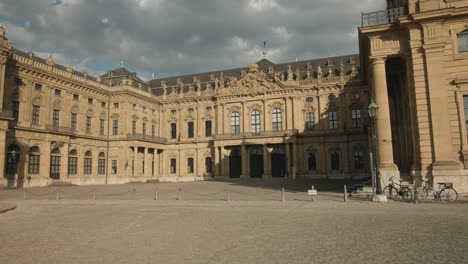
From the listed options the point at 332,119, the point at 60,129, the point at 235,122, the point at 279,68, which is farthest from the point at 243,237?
the point at 279,68

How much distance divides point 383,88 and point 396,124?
1151 centimetres

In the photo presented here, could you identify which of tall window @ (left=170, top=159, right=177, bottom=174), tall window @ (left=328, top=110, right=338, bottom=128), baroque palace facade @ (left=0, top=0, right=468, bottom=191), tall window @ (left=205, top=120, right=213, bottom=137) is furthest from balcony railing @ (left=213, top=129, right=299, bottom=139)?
tall window @ (left=170, top=159, right=177, bottom=174)

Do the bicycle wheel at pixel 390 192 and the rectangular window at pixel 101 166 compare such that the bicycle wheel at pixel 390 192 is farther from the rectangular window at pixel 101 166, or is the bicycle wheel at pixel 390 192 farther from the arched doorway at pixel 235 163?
the rectangular window at pixel 101 166

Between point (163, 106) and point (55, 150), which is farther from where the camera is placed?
point (163, 106)

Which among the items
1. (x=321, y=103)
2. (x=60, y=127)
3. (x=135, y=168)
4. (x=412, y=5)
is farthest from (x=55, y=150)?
(x=412, y=5)

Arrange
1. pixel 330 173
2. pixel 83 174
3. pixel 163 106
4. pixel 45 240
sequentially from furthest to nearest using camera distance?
pixel 163 106 < pixel 330 173 < pixel 83 174 < pixel 45 240

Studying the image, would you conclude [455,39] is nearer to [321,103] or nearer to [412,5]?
[412,5]

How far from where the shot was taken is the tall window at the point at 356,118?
52.8 metres

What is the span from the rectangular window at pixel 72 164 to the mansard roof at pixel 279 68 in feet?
79.5

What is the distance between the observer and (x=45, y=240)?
9406 millimetres

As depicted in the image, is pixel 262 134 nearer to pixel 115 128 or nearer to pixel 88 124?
pixel 115 128

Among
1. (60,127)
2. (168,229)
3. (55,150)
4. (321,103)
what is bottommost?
(168,229)

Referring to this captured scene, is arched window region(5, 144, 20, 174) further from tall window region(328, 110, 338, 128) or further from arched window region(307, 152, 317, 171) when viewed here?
tall window region(328, 110, 338, 128)

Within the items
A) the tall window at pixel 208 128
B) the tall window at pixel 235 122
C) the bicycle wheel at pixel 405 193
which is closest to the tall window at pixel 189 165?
the tall window at pixel 208 128
